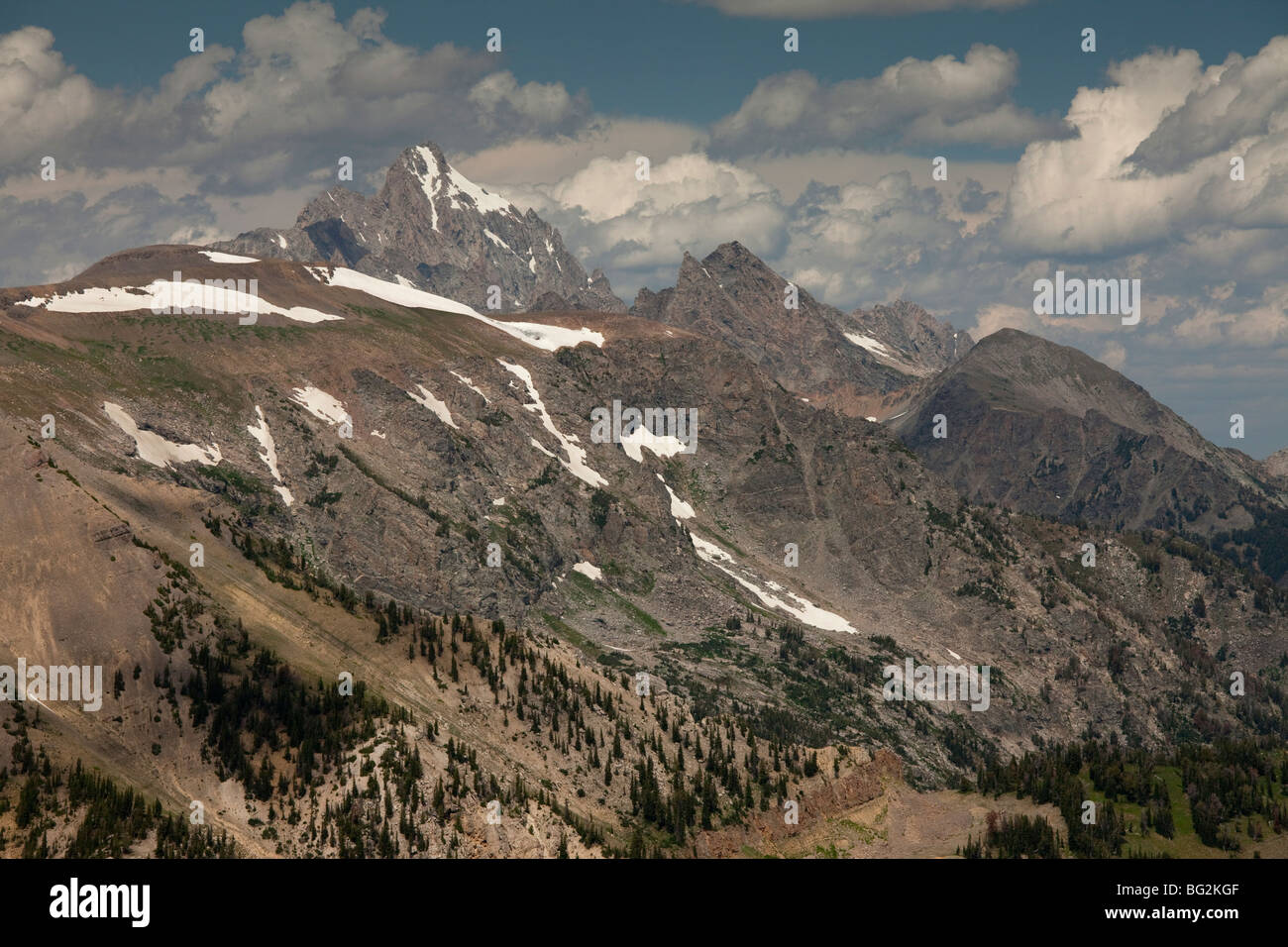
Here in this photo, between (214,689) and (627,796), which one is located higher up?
(214,689)

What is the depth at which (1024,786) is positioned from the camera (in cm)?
17975

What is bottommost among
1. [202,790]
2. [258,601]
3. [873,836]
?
[873,836]

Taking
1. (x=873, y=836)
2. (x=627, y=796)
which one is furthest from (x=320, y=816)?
(x=873, y=836)

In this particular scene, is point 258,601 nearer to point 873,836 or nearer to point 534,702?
point 534,702

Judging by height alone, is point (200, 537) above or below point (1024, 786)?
above
